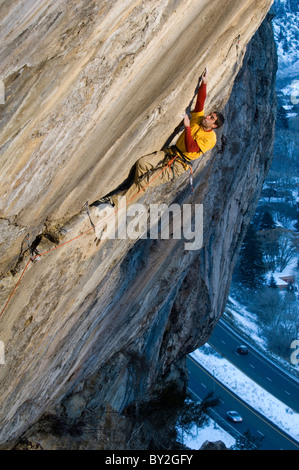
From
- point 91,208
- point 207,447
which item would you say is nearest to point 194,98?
point 91,208

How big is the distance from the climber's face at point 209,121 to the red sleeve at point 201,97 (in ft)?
1.00

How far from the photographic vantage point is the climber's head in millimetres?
7371

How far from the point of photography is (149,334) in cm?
1245

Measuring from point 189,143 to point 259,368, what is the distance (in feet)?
81.9

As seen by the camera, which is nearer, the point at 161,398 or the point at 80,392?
the point at 80,392

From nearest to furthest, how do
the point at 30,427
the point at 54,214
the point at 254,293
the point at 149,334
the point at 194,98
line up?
the point at 54,214 → the point at 194,98 → the point at 30,427 → the point at 149,334 → the point at 254,293

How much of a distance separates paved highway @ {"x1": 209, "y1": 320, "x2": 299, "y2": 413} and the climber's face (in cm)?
2332

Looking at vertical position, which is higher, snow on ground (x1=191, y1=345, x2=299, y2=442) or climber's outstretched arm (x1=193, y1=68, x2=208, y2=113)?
climber's outstretched arm (x1=193, y1=68, x2=208, y2=113)

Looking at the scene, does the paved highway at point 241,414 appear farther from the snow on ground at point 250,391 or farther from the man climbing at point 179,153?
the man climbing at point 179,153

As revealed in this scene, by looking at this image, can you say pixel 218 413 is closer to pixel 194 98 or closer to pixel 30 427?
pixel 30 427

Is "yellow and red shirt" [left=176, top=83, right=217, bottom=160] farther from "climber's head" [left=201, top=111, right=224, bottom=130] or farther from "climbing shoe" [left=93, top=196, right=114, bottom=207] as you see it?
"climbing shoe" [left=93, top=196, right=114, bottom=207]

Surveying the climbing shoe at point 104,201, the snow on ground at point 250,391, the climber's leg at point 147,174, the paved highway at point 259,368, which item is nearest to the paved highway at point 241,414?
the snow on ground at point 250,391

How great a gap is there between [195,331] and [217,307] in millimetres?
982

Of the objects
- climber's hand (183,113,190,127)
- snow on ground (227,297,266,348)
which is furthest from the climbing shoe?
snow on ground (227,297,266,348)
